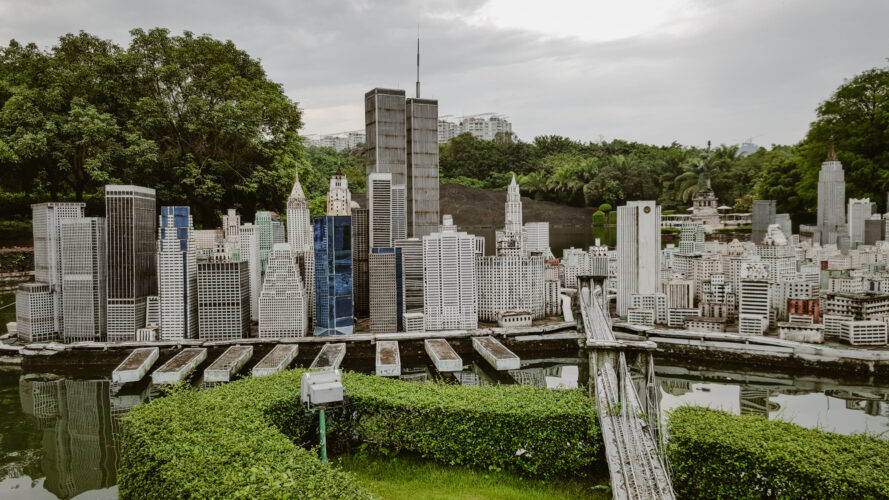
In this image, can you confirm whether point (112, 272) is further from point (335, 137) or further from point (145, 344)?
point (335, 137)

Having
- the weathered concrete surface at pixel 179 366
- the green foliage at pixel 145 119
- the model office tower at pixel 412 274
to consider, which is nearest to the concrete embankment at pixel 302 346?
the weathered concrete surface at pixel 179 366

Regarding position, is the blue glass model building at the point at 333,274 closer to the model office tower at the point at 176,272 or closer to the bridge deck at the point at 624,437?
the model office tower at the point at 176,272

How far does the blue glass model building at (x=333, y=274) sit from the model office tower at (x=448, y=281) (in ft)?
12.5

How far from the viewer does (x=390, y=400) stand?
12.2 meters

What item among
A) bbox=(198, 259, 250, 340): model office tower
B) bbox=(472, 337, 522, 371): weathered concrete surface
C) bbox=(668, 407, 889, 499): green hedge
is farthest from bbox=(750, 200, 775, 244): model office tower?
bbox=(668, 407, 889, 499): green hedge

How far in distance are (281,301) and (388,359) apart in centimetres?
636

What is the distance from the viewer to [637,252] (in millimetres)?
31391

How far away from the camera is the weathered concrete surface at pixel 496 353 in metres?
23.2

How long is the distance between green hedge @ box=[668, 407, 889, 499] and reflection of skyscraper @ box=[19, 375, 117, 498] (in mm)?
12041

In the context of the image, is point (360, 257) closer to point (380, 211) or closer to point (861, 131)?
point (380, 211)

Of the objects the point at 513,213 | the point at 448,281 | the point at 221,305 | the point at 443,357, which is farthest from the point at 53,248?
the point at 513,213

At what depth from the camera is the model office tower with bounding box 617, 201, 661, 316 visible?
31.0 metres

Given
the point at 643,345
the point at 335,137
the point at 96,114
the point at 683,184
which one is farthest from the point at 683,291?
the point at 335,137

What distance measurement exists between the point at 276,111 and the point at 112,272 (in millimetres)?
14607
